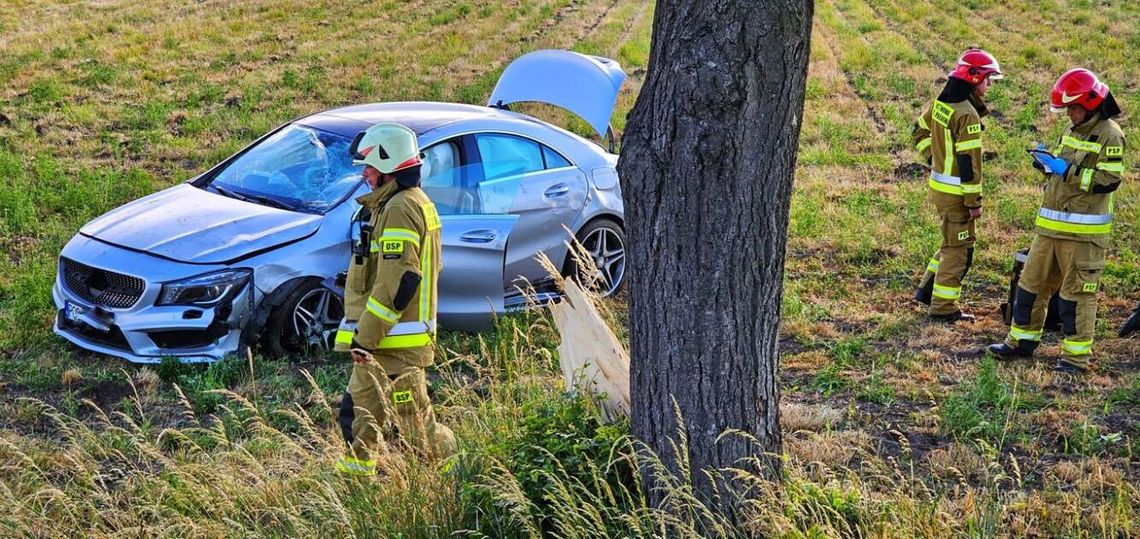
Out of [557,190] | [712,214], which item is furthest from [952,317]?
[712,214]

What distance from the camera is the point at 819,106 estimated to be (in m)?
16.2

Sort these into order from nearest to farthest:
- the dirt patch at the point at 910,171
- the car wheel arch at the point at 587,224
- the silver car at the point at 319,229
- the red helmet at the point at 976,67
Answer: the silver car at the point at 319,229, the red helmet at the point at 976,67, the car wheel arch at the point at 587,224, the dirt patch at the point at 910,171

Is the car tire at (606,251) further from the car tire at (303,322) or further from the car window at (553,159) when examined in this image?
the car tire at (303,322)

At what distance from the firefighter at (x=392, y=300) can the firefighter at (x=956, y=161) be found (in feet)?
13.8

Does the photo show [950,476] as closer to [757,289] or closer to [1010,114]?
[757,289]

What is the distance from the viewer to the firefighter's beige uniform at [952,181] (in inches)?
321

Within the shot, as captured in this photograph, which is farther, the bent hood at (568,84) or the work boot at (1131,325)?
the bent hood at (568,84)

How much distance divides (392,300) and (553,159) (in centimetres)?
336

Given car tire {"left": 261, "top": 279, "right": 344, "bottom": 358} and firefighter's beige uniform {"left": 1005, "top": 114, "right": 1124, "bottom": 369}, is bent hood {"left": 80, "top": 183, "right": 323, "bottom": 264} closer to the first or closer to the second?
car tire {"left": 261, "top": 279, "right": 344, "bottom": 358}

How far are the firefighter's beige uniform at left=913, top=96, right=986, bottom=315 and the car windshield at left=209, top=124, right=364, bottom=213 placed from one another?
3.98 meters

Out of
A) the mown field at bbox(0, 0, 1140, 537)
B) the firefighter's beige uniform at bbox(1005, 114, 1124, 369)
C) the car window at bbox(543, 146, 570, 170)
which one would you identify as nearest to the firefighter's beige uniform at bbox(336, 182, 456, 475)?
the mown field at bbox(0, 0, 1140, 537)

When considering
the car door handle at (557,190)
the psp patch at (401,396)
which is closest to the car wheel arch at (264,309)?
the psp patch at (401,396)

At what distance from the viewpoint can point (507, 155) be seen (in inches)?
324

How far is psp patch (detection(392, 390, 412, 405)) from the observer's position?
559 centimetres
